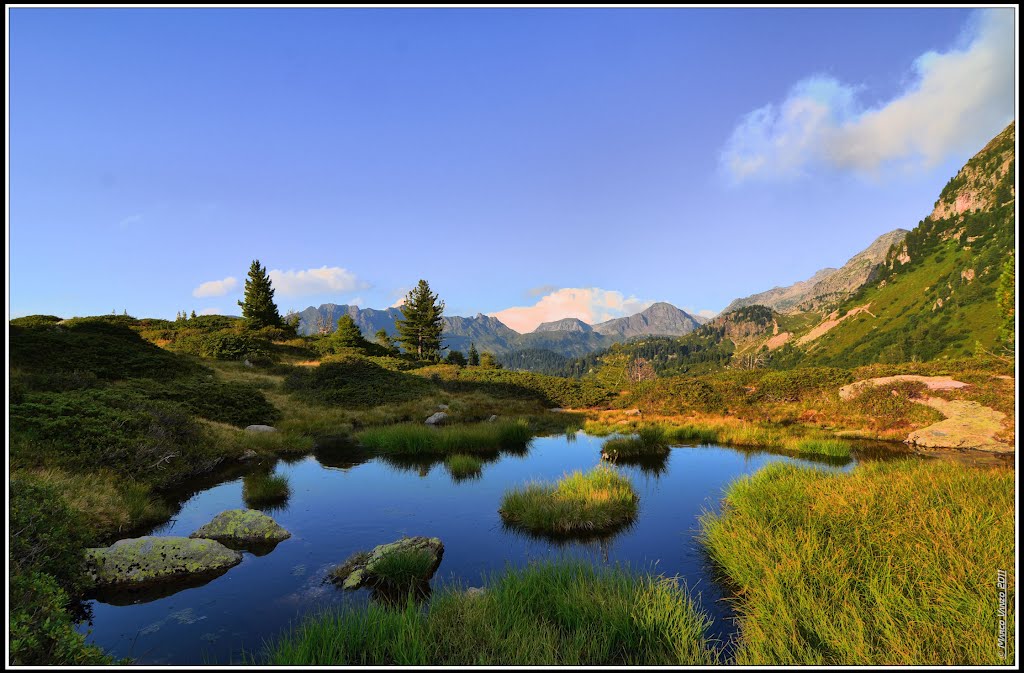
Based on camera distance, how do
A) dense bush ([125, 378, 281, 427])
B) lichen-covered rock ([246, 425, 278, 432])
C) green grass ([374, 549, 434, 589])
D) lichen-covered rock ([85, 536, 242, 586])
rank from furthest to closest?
1. dense bush ([125, 378, 281, 427])
2. lichen-covered rock ([246, 425, 278, 432])
3. green grass ([374, 549, 434, 589])
4. lichen-covered rock ([85, 536, 242, 586])

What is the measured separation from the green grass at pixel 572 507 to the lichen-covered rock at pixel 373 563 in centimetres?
271

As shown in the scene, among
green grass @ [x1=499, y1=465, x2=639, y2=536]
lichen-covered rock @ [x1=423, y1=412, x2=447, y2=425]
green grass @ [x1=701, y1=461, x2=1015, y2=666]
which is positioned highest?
green grass @ [x1=701, y1=461, x2=1015, y2=666]

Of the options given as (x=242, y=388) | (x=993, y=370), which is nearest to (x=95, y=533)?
(x=242, y=388)

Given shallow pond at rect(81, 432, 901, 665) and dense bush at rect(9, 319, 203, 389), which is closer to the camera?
shallow pond at rect(81, 432, 901, 665)

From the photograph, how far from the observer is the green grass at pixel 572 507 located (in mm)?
11047

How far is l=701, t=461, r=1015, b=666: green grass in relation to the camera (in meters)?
5.04

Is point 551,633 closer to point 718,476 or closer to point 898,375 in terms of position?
point 718,476

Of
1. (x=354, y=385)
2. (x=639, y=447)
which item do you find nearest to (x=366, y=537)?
(x=639, y=447)

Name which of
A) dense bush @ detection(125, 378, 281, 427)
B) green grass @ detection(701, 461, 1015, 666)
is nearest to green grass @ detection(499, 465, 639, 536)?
green grass @ detection(701, 461, 1015, 666)

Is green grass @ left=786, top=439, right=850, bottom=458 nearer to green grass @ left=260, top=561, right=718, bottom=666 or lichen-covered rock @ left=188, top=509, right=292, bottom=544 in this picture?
green grass @ left=260, top=561, right=718, bottom=666

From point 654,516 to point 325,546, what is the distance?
8.39 metres

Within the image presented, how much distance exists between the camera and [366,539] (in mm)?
10250

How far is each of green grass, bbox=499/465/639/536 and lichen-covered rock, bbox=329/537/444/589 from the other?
2.71 m

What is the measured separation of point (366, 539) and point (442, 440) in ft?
36.4
